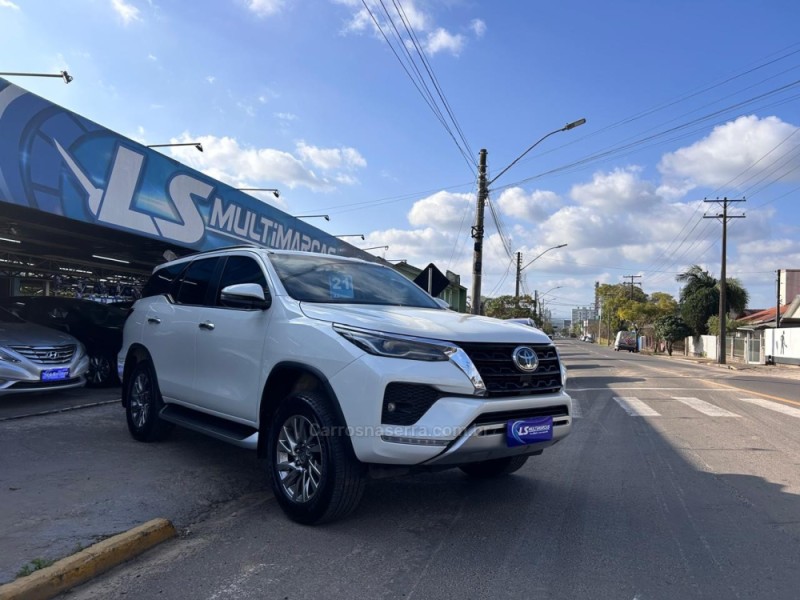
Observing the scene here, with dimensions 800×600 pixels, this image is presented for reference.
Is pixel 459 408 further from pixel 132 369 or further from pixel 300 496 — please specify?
pixel 132 369

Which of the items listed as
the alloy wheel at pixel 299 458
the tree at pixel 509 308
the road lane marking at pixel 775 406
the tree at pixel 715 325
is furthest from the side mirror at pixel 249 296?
the tree at pixel 715 325

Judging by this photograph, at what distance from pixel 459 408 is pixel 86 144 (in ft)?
25.5

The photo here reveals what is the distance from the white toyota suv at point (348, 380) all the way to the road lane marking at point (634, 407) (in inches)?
224

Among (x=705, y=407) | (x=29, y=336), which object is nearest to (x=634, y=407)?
(x=705, y=407)

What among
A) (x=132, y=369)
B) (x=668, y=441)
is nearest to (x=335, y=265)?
(x=132, y=369)

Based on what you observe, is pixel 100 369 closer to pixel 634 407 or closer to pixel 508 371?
pixel 508 371

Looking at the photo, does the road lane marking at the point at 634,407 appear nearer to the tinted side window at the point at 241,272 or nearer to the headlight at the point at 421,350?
the headlight at the point at 421,350

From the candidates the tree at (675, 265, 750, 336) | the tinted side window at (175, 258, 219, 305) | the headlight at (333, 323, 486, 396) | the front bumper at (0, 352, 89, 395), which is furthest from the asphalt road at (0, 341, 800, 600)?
the tree at (675, 265, 750, 336)

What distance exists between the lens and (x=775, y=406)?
11164mm

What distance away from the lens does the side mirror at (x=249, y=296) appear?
14.8 feet

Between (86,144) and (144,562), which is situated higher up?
(86,144)

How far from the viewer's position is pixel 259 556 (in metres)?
3.73

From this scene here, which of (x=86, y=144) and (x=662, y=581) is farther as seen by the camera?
(x=86, y=144)

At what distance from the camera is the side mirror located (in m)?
4.52
